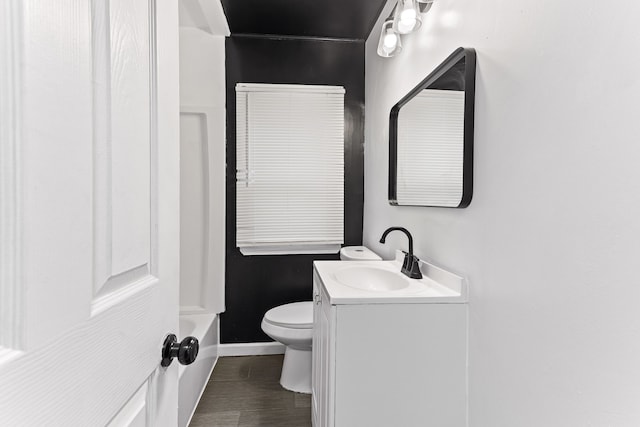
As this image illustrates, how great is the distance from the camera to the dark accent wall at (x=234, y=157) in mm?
2684

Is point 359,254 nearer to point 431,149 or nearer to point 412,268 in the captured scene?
point 412,268

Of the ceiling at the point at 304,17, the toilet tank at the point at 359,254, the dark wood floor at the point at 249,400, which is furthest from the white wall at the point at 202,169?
the toilet tank at the point at 359,254

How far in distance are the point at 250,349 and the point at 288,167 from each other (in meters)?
1.45

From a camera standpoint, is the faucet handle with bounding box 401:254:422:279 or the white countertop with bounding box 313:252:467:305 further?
the faucet handle with bounding box 401:254:422:279

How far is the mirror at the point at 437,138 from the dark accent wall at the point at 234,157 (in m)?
0.82

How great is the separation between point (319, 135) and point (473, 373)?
6.54 feet

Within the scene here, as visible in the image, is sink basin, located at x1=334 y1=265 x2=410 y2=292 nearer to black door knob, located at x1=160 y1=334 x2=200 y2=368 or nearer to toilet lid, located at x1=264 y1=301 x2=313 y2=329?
toilet lid, located at x1=264 y1=301 x2=313 y2=329

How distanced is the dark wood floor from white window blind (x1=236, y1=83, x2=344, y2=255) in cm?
86

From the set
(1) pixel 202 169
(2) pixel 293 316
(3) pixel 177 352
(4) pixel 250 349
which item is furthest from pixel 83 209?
(4) pixel 250 349

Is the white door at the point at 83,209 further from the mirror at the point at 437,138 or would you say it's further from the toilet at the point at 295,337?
the toilet at the point at 295,337

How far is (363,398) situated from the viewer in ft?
3.95

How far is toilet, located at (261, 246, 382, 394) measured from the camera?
2.08 meters

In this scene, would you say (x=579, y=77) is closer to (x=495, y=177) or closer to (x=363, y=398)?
(x=495, y=177)

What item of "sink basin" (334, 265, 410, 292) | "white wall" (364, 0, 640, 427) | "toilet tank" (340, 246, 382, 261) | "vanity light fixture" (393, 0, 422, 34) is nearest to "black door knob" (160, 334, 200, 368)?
"white wall" (364, 0, 640, 427)
